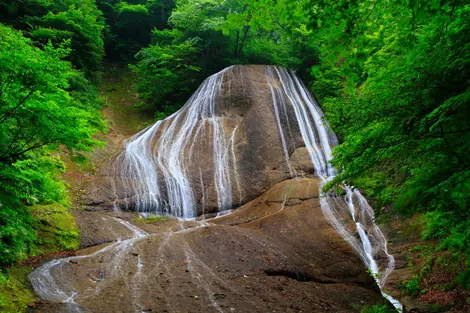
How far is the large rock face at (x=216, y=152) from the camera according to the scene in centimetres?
1298

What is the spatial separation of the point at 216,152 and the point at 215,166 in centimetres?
87

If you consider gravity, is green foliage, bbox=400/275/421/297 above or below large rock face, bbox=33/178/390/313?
below

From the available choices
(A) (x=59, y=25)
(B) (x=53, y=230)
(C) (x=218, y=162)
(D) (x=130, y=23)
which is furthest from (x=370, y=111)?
(D) (x=130, y=23)

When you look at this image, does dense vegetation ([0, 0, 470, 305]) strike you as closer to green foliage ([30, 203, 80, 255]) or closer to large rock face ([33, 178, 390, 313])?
green foliage ([30, 203, 80, 255])

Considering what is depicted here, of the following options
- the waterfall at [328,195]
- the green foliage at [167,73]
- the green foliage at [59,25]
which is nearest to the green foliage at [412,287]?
the waterfall at [328,195]

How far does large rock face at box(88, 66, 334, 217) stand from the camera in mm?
12984

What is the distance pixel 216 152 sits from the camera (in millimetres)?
15086

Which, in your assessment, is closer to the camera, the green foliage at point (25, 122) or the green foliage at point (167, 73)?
the green foliage at point (25, 122)

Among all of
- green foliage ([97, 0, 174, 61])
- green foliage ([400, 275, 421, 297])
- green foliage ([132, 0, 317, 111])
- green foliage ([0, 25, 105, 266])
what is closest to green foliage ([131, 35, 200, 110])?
green foliage ([132, 0, 317, 111])

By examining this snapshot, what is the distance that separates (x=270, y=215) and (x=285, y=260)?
2925mm

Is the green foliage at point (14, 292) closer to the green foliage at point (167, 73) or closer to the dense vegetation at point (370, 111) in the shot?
the dense vegetation at point (370, 111)

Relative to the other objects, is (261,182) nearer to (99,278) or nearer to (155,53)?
(99,278)

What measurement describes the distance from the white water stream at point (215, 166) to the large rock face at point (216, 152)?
0.13 ft

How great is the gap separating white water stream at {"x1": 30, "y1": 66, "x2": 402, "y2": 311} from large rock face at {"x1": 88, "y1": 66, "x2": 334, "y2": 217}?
0.04 m
